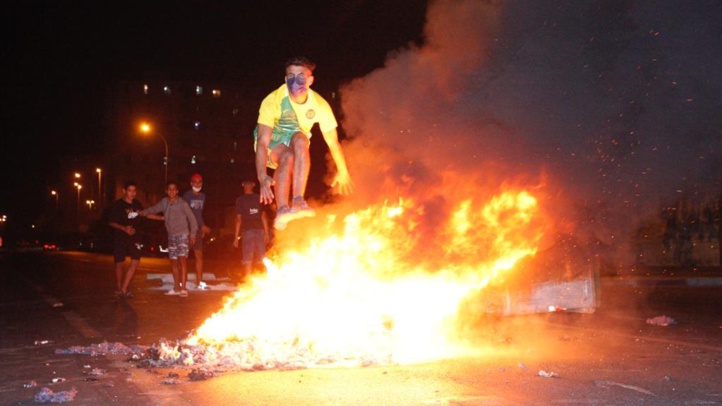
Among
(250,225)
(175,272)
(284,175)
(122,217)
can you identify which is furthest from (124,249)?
(284,175)

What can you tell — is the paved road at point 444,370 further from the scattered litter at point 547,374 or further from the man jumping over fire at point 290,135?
the man jumping over fire at point 290,135

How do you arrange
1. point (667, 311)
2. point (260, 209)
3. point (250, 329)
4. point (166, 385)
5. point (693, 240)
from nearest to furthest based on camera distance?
point (166, 385), point (250, 329), point (667, 311), point (260, 209), point (693, 240)

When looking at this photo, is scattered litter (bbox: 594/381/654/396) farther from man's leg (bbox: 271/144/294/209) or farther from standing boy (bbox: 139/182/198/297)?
standing boy (bbox: 139/182/198/297)

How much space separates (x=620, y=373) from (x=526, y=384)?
41.5 inches

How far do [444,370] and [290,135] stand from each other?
8.46 ft

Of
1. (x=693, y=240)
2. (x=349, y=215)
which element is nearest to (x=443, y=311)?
(x=349, y=215)

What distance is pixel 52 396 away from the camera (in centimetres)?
567

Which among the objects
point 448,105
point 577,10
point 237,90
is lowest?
point 448,105

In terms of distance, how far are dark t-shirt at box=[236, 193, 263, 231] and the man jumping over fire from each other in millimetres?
6122

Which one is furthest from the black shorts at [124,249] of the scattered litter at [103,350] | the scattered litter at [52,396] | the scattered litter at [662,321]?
the scattered litter at [662,321]

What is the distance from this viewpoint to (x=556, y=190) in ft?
28.2

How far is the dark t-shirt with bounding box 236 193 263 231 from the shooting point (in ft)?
43.6

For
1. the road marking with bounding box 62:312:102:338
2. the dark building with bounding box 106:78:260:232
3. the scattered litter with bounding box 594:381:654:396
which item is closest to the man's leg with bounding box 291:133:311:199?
the scattered litter with bounding box 594:381:654:396

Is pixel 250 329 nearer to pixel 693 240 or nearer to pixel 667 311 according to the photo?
pixel 667 311
